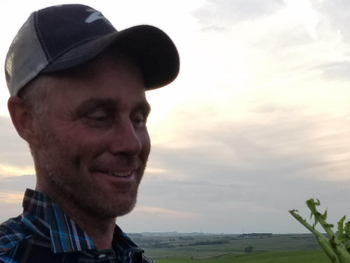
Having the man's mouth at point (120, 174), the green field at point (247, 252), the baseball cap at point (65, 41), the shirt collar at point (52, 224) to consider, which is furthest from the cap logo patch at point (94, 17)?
the green field at point (247, 252)

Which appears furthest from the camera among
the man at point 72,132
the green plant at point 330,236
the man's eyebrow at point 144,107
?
the man's eyebrow at point 144,107

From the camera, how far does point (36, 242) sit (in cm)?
205

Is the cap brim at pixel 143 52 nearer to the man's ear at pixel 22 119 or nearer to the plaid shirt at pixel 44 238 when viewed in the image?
the man's ear at pixel 22 119

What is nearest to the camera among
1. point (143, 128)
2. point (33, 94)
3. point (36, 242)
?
point (36, 242)

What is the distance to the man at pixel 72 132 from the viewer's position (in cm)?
210

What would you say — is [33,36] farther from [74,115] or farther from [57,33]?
[74,115]

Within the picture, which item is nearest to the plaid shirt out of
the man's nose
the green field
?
the man's nose

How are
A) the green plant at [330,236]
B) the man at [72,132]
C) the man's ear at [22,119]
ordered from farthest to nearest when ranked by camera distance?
the man's ear at [22,119] < the man at [72,132] < the green plant at [330,236]

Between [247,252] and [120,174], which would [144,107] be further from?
[247,252]

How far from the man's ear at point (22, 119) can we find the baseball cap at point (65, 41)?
0.08m

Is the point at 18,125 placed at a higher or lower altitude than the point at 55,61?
lower

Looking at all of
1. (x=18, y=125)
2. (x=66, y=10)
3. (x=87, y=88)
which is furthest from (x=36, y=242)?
(x=66, y=10)

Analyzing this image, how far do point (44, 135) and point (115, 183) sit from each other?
0.43m

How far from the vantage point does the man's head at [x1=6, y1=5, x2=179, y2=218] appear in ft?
6.91
